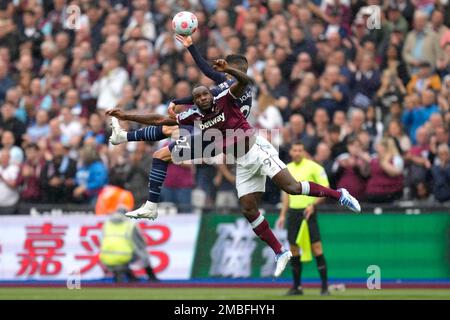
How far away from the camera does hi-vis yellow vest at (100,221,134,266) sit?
78.4 ft

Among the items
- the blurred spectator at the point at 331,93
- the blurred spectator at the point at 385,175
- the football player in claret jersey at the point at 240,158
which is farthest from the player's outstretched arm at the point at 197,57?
the blurred spectator at the point at 331,93

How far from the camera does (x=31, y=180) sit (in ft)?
83.4

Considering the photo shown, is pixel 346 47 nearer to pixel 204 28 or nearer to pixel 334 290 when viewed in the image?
pixel 204 28

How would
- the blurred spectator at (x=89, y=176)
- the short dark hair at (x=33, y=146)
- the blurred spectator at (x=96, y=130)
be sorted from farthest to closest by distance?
the blurred spectator at (x=96, y=130)
the short dark hair at (x=33, y=146)
the blurred spectator at (x=89, y=176)

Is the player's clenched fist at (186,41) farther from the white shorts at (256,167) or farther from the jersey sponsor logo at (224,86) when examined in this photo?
the white shorts at (256,167)

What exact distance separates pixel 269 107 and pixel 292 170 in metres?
3.64

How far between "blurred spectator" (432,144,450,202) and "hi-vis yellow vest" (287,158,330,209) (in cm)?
278

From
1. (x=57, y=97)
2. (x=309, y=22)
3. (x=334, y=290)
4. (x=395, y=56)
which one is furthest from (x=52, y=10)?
(x=334, y=290)

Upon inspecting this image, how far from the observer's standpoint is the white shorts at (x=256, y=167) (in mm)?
18312

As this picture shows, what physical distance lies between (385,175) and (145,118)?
677 centimetres

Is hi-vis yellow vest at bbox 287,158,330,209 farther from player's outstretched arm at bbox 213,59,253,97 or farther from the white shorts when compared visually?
A: player's outstretched arm at bbox 213,59,253,97

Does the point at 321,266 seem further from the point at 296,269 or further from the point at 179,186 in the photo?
the point at 179,186

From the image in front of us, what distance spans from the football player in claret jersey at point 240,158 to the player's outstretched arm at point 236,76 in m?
0.01

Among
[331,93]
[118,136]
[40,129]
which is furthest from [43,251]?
[118,136]
